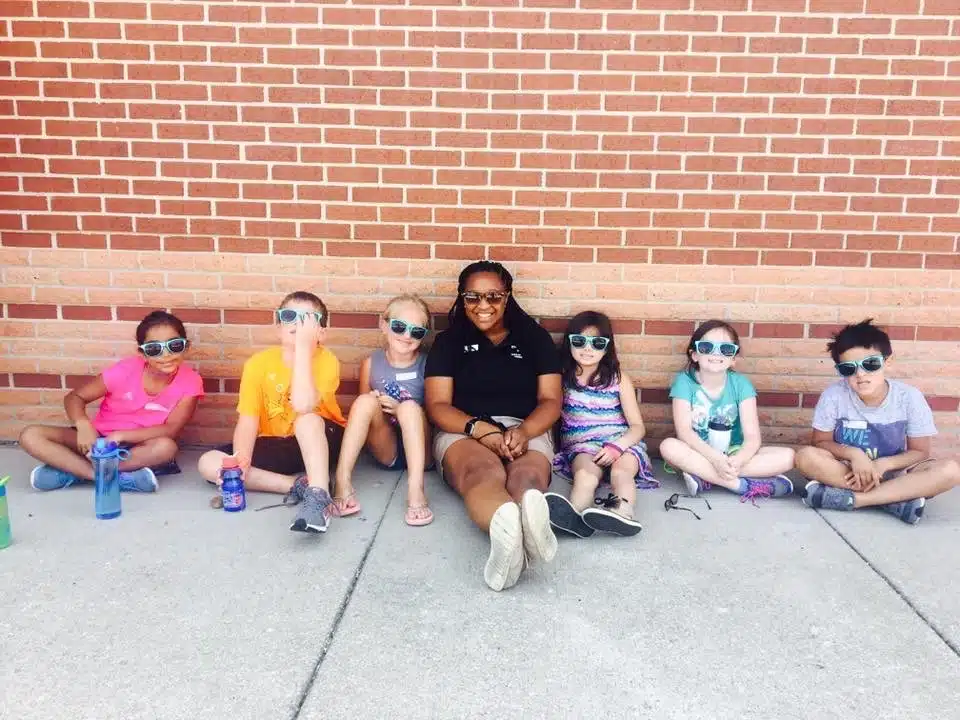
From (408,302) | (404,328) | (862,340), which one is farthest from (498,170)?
(862,340)

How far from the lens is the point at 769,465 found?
421cm

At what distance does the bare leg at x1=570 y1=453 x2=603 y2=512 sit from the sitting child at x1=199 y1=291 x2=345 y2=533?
1.21m

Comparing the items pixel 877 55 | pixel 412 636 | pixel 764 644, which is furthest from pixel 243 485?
pixel 877 55

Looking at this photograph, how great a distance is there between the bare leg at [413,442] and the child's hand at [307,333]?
58cm

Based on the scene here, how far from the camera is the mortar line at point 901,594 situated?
2732mm

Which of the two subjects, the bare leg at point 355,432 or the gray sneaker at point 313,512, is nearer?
the gray sneaker at point 313,512

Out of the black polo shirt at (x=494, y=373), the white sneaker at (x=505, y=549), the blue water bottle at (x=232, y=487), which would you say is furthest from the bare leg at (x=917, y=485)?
the blue water bottle at (x=232, y=487)

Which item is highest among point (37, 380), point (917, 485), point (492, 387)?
point (492, 387)

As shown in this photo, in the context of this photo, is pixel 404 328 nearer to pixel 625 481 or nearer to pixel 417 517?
pixel 417 517

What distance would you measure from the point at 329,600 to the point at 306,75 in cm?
300

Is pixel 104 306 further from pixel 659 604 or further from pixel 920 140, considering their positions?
pixel 920 140

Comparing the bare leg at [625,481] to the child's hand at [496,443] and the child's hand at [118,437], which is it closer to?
the child's hand at [496,443]

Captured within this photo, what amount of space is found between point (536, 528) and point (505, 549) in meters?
0.15

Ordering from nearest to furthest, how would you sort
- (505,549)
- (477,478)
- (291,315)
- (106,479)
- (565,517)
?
(505,549), (565,517), (477,478), (106,479), (291,315)
